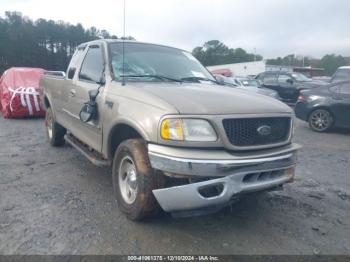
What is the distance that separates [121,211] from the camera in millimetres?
3479

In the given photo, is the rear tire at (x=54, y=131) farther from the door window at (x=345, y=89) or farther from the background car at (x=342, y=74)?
the background car at (x=342, y=74)

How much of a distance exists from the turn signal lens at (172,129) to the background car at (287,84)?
13.3 metres

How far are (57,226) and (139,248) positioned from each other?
0.94m

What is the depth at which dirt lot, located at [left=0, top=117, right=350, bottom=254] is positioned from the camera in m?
2.98

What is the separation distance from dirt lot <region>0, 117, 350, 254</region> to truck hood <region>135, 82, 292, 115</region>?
47.7 inches

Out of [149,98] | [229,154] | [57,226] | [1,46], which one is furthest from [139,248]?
[1,46]

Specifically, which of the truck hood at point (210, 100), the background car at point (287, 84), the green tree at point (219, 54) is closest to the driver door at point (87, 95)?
the truck hood at point (210, 100)

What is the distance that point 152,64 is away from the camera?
414 cm

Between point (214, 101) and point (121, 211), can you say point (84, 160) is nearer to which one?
point (121, 211)

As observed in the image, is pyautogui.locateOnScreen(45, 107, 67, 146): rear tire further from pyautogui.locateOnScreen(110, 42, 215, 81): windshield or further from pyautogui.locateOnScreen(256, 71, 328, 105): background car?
pyautogui.locateOnScreen(256, 71, 328, 105): background car

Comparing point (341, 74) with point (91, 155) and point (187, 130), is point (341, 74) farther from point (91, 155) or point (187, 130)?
point (187, 130)

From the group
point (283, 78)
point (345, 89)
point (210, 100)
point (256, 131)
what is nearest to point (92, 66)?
point (210, 100)

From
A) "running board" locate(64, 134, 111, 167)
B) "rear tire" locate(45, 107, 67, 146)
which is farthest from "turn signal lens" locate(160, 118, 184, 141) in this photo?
"rear tire" locate(45, 107, 67, 146)

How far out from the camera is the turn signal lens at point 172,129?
2.83 meters
